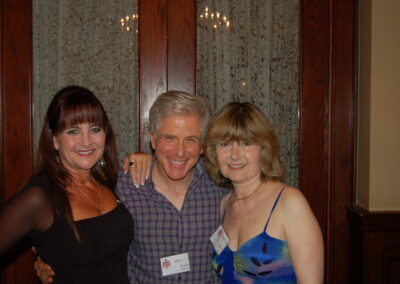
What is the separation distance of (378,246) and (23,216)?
236cm

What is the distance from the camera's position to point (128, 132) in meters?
2.88

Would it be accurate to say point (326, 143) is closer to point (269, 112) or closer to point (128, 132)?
point (269, 112)

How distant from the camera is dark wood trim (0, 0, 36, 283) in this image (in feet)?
8.96

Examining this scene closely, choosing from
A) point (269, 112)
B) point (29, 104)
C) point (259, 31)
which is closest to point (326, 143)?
point (269, 112)

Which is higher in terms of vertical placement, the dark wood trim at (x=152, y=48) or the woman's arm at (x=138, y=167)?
the dark wood trim at (x=152, y=48)

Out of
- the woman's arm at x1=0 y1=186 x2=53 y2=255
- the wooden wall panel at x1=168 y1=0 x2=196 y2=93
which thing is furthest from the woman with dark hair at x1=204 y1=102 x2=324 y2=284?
the wooden wall panel at x1=168 y1=0 x2=196 y2=93

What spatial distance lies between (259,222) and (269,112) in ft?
4.63

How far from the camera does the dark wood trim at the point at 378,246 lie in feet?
8.42

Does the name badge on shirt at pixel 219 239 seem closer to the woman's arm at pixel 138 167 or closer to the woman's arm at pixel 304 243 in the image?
the woman's arm at pixel 304 243

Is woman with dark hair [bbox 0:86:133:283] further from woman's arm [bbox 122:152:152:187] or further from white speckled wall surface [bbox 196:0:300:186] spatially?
white speckled wall surface [bbox 196:0:300:186]

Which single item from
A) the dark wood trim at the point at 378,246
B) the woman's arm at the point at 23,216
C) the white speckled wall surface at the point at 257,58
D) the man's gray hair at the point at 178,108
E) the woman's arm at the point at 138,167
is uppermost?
the white speckled wall surface at the point at 257,58

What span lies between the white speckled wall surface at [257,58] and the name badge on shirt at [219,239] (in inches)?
49.6

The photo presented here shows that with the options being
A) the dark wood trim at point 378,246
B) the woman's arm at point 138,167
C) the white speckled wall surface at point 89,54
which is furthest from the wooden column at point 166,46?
the dark wood trim at point 378,246

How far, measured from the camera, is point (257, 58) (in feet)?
9.52
